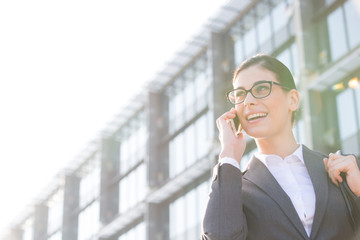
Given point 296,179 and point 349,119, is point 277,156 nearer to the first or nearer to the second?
point 296,179

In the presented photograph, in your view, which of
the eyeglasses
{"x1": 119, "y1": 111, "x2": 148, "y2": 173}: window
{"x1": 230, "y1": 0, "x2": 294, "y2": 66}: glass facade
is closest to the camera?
the eyeglasses

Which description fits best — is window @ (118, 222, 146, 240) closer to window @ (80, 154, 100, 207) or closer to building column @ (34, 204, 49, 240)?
window @ (80, 154, 100, 207)

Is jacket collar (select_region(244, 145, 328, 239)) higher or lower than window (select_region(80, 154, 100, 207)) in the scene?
lower

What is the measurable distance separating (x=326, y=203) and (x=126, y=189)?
114 feet

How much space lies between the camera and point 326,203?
9.29ft

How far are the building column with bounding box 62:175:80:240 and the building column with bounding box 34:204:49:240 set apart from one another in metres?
4.51

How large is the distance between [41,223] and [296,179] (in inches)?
1812

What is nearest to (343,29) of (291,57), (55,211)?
(291,57)

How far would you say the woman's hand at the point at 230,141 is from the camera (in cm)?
299

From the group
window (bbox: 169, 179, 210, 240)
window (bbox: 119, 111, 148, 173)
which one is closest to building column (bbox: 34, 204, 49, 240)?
window (bbox: 119, 111, 148, 173)

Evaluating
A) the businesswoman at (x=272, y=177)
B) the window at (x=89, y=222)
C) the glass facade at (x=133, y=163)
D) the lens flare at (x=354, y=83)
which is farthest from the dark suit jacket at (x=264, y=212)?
the window at (x=89, y=222)

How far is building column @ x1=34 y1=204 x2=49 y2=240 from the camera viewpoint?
46.9 metres

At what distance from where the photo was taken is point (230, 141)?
119 inches

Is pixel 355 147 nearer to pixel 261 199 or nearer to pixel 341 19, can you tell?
pixel 341 19
